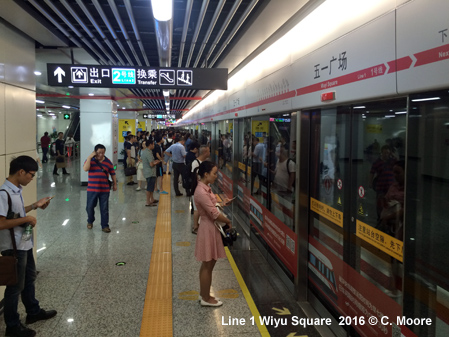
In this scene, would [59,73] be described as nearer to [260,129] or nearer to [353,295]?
[260,129]

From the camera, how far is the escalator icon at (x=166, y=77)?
5949mm

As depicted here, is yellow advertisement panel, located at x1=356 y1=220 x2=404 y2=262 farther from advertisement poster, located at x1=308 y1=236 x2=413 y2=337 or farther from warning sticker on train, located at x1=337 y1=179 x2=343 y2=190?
warning sticker on train, located at x1=337 y1=179 x2=343 y2=190

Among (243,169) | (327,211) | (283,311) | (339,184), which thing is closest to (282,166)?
(327,211)

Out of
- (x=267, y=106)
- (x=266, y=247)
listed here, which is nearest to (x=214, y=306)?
(x=266, y=247)

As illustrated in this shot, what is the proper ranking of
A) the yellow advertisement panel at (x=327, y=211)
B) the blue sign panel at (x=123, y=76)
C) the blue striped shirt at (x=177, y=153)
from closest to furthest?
1. the yellow advertisement panel at (x=327, y=211)
2. the blue sign panel at (x=123, y=76)
3. the blue striped shirt at (x=177, y=153)

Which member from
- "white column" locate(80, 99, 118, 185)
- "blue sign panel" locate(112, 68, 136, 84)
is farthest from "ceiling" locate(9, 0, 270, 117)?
"white column" locate(80, 99, 118, 185)

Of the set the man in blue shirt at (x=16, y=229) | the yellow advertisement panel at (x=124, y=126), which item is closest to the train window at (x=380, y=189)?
the man in blue shirt at (x=16, y=229)

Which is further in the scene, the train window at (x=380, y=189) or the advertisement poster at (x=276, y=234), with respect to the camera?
the advertisement poster at (x=276, y=234)

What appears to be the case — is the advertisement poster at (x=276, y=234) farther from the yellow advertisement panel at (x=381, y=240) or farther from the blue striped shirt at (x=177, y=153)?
the blue striped shirt at (x=177, y=153)

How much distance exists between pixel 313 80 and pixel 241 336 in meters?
2.50

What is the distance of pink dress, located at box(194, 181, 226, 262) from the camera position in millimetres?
3516

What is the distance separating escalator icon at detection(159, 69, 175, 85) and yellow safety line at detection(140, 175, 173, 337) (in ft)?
8.50

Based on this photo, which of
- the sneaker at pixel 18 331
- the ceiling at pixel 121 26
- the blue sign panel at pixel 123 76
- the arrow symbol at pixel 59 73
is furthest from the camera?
the blue sign panel at pixel 123 76

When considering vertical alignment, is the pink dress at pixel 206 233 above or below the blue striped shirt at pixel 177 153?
below
